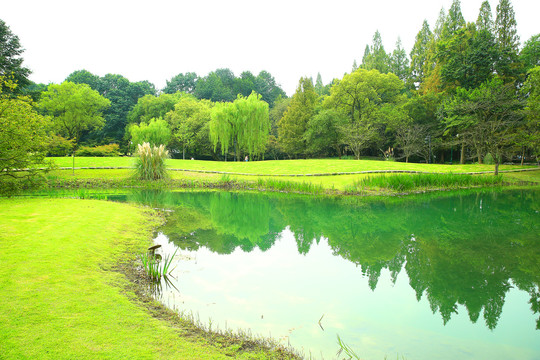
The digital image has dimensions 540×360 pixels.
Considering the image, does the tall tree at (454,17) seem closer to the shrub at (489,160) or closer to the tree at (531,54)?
the tree at (531,54)

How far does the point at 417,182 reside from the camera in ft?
54.5

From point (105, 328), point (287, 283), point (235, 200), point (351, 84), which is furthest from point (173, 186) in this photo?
point (351, 84)

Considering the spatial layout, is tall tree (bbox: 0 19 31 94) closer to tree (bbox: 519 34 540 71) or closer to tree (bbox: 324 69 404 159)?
tree (bbox: 324 69 404 159)

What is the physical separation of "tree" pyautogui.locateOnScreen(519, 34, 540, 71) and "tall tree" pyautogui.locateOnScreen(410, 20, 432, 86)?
46.4ft

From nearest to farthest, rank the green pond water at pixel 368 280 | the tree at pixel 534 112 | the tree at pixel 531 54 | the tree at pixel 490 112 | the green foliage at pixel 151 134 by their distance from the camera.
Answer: the green pond water at pixel 368 280 < the tree at pixel 534 112 < the tree at pixel 490 112 < the tree at pixel 531 54 < the green foliage at pixel 151 134

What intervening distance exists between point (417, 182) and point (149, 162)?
15.3 metres

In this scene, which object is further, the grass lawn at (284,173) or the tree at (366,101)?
the tree at (366,101)

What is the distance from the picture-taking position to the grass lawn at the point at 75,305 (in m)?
2.77

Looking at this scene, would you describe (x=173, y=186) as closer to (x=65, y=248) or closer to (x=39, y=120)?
(x=39, y=120)

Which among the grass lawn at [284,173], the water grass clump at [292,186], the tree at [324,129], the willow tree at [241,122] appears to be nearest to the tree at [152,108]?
the willow tree at [241,122]

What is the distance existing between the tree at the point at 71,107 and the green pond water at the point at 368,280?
139 feet

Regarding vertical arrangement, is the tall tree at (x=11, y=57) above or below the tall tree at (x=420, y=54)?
below

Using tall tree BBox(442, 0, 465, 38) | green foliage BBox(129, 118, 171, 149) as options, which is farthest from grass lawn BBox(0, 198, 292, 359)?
tall tree BBox(442, 0, 465, 38)

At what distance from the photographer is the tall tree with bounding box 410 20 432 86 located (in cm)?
4362
